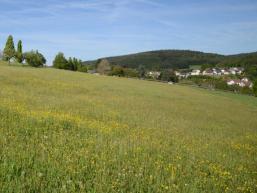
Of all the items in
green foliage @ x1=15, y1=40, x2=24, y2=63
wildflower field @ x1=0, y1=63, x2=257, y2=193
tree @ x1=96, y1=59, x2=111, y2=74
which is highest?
green foliage @ x1=15, y1=40, x2=24, y2=63

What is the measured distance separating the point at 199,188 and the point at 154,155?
2.63m

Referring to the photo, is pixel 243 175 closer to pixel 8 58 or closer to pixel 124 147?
pixel 124 147

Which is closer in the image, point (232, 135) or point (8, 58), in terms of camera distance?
point (232, 135)

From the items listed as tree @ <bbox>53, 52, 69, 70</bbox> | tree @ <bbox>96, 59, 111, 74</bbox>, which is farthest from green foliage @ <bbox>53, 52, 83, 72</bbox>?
tree @ <bbox>96, 59, 111, 74</bbox>

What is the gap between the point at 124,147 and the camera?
1038 centimetres

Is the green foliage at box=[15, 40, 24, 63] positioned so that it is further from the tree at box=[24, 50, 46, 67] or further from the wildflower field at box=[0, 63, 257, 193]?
the wildflower field at box=[0, 63, 257, 193]

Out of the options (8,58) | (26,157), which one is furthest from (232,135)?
(8,58)

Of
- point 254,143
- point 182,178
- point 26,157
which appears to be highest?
point 26,157

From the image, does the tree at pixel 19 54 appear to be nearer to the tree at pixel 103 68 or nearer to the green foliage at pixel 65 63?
the green foliage at pixel 65 63

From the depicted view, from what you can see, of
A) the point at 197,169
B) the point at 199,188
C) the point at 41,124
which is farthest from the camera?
the point at 41,124

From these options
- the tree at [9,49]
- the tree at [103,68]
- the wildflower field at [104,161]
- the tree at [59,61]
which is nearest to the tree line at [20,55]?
the tree at [9,49]

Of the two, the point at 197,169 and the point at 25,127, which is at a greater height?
the point at 25,127

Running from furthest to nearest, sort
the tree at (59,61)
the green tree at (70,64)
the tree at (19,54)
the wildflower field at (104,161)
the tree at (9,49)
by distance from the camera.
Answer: the green tree at (70,64), the tree at (59,61), the tree at (19,54), the tree at (9,49), the wildflower field at (104,161)

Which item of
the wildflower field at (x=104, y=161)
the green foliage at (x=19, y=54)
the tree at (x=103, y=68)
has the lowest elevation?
the wildflower field at (x=104, y=161)
